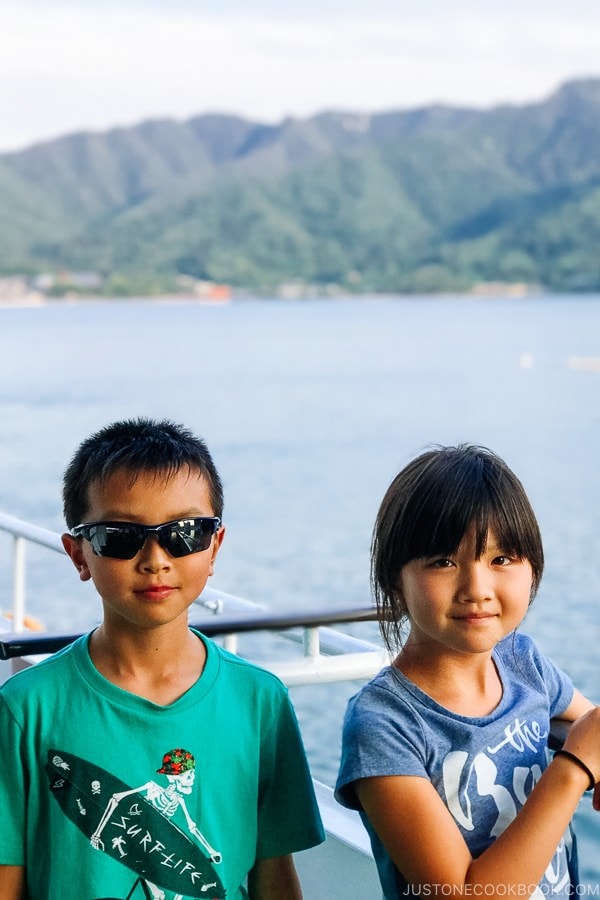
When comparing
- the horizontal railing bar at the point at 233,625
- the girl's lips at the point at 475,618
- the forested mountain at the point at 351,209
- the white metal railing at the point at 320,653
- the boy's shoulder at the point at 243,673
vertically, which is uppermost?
the forested mountain at the point at 351,209

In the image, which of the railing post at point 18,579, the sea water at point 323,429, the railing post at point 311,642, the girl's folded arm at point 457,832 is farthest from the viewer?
the sea water at point 323,429

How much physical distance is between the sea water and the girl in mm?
639

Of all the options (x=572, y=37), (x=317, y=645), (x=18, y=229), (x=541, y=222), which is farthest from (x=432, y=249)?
(x=317, y=645)

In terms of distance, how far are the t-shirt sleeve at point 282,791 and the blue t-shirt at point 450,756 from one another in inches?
4.1

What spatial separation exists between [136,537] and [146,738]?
0.23 meters

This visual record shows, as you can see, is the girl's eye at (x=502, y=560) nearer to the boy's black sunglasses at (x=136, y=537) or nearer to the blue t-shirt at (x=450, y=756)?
the blue t-shirt at (x=450, y=756)

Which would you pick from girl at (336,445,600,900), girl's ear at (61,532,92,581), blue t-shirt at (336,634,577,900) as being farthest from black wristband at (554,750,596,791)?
girl's ear at (61,532,92,581)

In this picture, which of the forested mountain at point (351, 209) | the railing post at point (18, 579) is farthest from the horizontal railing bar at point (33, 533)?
the forested mountain at point (351, 209)

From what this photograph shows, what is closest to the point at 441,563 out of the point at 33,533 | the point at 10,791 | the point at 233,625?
the point at 10,791

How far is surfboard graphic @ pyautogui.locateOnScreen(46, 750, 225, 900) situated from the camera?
1.39 m

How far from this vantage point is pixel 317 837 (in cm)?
149

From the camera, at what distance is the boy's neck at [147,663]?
1430 mm

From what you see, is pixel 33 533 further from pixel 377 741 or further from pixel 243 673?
pixel 377 741

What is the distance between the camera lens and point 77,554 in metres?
1.49
